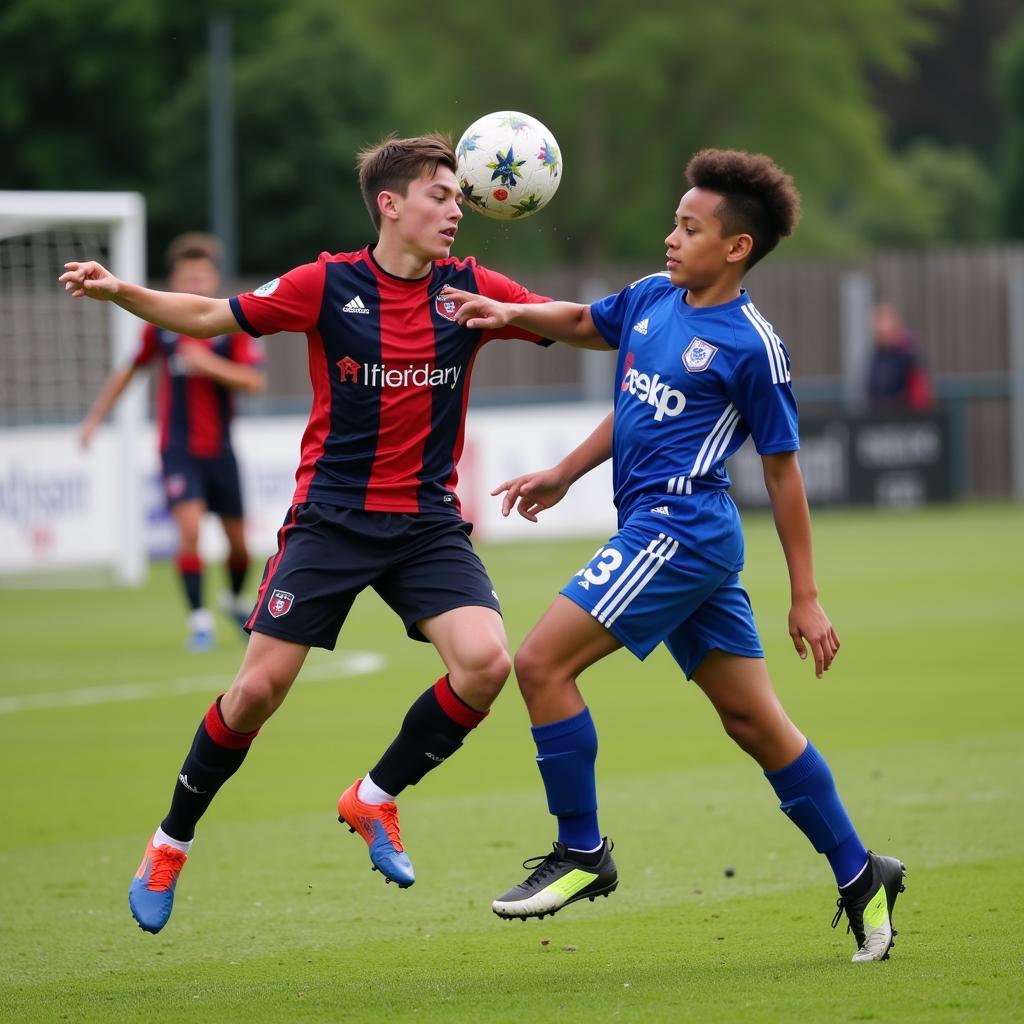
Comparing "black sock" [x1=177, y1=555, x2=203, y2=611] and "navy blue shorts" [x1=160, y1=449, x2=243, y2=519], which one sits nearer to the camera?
"black sock" [x1=177, y1=555, x2=203, y2=611]

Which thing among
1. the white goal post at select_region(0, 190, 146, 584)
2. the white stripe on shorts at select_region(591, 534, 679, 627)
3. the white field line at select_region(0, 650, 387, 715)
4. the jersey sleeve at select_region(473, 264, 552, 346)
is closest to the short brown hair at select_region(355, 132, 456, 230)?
the jersey sleeve at select_region(473, 264, 552, 346)

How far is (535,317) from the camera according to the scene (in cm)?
602

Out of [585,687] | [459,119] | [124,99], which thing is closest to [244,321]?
[585,687]

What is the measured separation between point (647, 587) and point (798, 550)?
1.44ft

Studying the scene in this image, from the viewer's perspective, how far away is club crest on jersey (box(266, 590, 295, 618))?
5973 mm

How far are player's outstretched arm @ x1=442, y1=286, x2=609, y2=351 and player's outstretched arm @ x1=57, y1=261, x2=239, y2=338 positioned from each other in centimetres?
69

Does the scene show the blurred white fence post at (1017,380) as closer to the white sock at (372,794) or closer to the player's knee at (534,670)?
the white sock at (372,794)

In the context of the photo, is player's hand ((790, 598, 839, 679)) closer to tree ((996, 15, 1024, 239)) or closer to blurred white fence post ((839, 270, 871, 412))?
blurred white fence post ((839, 270, 871, 412))

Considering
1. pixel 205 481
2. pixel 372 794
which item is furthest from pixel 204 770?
pixel 205 481

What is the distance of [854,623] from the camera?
14.5 meters

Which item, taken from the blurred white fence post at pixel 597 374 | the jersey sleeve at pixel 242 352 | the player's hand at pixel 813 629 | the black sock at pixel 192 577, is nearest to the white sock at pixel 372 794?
the player's hand at pixel 813 629

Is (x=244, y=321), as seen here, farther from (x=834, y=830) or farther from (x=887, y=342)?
(x=887, y=342)

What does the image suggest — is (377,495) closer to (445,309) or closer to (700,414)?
(445,309)

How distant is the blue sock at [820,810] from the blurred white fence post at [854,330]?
77.8ft
